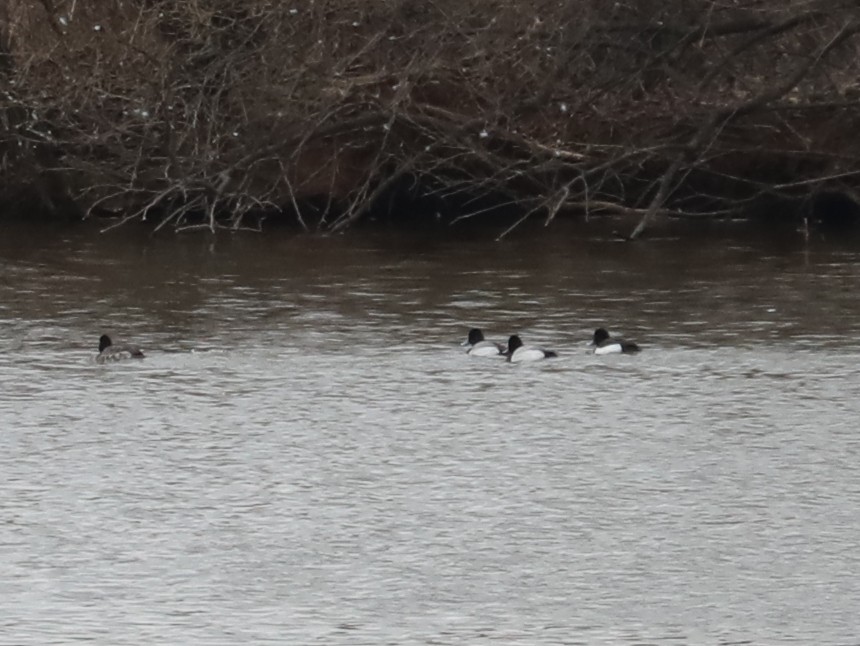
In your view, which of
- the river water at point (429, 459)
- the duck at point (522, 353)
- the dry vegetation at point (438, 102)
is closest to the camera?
the river water at point (429, 459)

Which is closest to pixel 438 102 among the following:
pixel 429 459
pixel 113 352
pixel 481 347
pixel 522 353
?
pixel 481 347

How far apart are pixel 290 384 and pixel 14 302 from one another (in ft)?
15.2

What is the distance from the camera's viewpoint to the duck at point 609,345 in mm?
13859

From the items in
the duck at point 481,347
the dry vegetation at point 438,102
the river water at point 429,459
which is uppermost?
the dry vegetation at point 438,102

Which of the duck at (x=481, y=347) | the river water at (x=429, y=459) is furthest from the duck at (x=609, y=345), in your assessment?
the duck at (x=481, y=347)

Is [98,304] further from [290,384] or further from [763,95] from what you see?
[763,95]

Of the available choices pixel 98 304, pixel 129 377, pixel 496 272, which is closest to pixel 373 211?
pixel 496 272

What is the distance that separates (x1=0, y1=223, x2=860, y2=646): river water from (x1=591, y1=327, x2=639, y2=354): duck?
0.12 meters

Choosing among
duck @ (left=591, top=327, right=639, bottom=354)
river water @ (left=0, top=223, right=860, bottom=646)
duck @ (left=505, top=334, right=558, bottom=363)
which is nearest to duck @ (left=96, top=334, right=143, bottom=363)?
river water @ (left=0, top=223, right=860, bottom=646)

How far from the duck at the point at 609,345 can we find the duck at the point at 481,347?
68 cm

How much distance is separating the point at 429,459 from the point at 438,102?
1146cm

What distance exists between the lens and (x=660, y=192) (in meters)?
20.2

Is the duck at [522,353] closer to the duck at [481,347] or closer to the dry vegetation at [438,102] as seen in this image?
the duck at [481,347]

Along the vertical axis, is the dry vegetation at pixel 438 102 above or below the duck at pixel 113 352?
above
